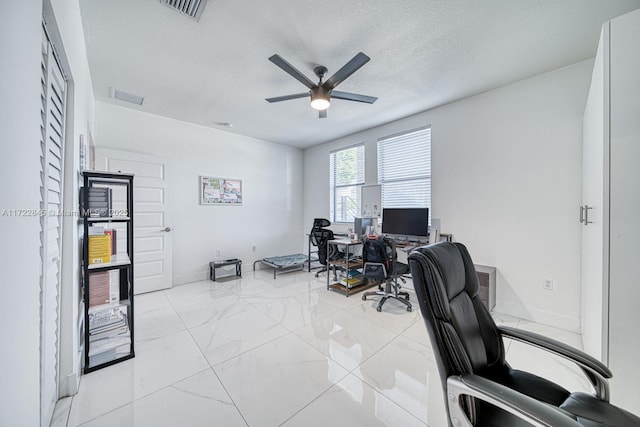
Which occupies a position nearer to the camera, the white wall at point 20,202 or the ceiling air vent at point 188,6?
the white wall at point 20,202

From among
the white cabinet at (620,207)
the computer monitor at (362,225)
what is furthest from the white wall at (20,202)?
the computer monitor at (362,225)

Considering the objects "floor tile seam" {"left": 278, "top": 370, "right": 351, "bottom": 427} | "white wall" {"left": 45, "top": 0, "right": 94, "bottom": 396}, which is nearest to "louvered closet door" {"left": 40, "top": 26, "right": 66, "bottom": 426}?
"white wall" {"left": 45, "top": 0, "right": 94, "bottom": 396}

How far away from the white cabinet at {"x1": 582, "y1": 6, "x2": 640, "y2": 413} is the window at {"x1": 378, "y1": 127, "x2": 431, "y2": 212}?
Result: 2.34 meters

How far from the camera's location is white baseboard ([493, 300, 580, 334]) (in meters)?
2.55

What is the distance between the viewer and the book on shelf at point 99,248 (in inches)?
74.4

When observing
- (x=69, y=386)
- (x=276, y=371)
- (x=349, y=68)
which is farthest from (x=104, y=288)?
(x=349, y=68)

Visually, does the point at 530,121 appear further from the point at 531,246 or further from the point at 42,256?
the point at 42,256

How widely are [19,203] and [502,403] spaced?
1.66 m

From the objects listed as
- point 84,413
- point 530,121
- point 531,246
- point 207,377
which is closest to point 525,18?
point 530,121

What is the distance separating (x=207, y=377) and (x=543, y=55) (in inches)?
163

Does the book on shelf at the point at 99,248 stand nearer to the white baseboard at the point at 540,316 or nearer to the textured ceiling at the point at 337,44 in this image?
the textured ceiling at the point at 337,44

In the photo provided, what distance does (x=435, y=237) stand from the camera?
11.3 ft

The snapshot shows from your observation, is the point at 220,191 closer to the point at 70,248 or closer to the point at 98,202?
the point at 98,202

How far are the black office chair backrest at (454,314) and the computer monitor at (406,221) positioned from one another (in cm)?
231
